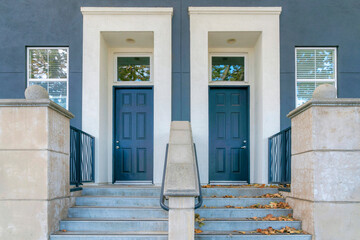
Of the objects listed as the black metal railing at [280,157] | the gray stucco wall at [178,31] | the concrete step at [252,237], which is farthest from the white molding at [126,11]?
the concrete step at [252,237]

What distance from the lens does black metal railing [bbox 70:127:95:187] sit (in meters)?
5.90

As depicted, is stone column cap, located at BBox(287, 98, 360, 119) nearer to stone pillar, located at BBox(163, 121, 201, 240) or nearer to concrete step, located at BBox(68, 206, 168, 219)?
stone pillar, located at BBox(163, 121, 201, 240)

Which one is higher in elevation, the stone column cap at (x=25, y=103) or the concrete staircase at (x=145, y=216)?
the stone column cap at (x=25, y=103)

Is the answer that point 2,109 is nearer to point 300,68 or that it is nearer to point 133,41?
point 133,41

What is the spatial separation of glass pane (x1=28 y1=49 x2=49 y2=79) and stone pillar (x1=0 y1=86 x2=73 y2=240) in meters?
3.19

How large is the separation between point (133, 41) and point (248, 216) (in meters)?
4.79

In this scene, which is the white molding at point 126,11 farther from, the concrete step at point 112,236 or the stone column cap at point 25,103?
the concrete step at point 112,236

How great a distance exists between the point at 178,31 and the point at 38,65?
323cm

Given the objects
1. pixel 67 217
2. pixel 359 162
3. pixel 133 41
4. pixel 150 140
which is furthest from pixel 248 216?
pixel 133 41

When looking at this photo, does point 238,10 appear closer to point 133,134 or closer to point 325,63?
point 325,63

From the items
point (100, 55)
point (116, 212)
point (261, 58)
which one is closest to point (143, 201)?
point (116, 212)

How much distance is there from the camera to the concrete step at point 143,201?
547 centimetres

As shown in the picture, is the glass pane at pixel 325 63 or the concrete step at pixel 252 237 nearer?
the concrete step at pixel 252 237

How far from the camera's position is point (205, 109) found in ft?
24.4
